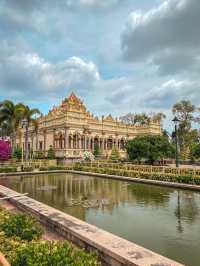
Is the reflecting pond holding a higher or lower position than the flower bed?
lower

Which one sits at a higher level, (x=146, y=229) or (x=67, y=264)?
(x=67, y=264)

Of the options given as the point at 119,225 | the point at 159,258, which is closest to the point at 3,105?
the point at 119,225

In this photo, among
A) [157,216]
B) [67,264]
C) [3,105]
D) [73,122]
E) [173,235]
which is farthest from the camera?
[73,122]

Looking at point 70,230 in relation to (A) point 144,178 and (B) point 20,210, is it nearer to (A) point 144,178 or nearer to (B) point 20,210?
(B) point 20,210

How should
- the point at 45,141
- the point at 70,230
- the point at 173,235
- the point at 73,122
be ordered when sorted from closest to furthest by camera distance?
1. the point at 70,230
2. the point at 173,235
3. the point at 73,122
4. the point at 45,141

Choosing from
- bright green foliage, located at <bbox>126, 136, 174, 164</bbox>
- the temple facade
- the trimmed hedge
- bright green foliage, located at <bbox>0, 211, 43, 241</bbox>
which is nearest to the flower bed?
bright green foliage, located at <bbox>0, 211, 43, 241</bbox>

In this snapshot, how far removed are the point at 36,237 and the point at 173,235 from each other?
447 cm

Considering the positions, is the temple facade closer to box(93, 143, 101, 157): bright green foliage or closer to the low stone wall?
box(93, 143, 101, 157): bright green foliage

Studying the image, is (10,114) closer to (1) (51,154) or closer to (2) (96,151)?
(1) (51,154)

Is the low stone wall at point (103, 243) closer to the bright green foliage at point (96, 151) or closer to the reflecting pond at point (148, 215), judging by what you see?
the reflecting pond at point (148, 215)

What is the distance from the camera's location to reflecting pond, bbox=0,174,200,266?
798cm

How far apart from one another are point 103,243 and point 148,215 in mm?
5610

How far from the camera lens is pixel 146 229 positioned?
955 cm

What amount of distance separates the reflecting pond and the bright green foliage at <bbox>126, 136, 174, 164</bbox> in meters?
21.8
